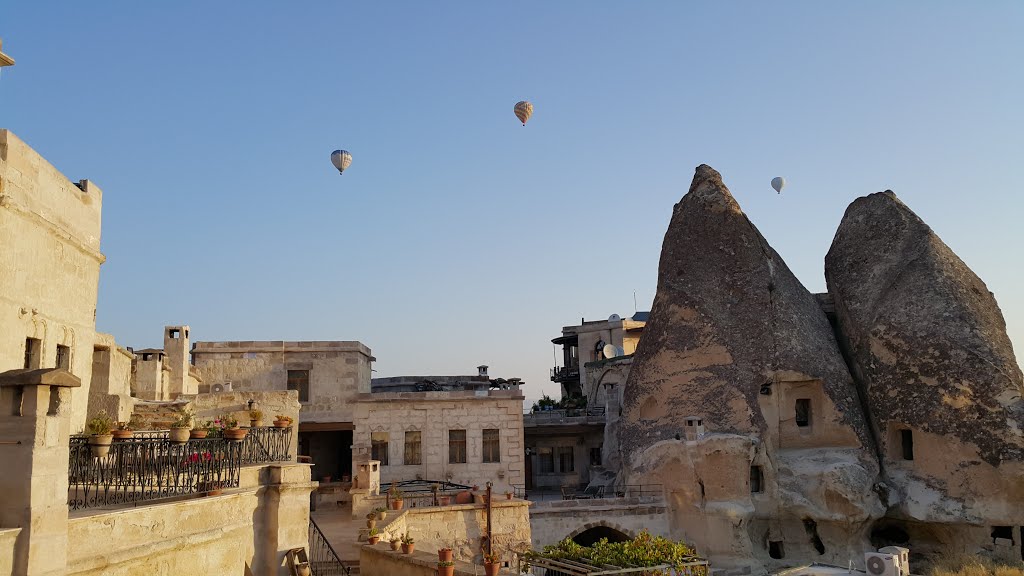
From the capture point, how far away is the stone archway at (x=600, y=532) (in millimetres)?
27922

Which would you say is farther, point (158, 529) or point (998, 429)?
point (998, 429)

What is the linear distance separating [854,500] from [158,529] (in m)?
23.9

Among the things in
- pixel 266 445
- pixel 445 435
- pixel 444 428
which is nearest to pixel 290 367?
pixel 444 428

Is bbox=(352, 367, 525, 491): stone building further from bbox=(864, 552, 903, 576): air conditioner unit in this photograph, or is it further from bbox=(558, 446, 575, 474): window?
bbox=(864, 552, 903, 576): air conditioner unit

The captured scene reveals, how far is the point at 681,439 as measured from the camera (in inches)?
1135

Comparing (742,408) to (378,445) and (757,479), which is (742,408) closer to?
(757,479)

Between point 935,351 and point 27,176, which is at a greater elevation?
point 27,176

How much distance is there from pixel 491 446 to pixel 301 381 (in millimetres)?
7440

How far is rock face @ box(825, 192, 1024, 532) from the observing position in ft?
88.0

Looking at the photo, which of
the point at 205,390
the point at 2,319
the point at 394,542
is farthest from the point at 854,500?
the point at 2,319

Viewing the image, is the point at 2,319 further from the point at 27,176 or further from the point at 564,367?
the point at 564,367

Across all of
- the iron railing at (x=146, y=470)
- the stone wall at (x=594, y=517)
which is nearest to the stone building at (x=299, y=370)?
the stone wall at (x=594, y=517)

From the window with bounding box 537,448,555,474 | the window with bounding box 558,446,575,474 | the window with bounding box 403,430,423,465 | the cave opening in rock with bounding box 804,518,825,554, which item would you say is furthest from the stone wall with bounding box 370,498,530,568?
the window with bounding box 558,446,575,474

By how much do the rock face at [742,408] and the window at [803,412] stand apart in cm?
5
